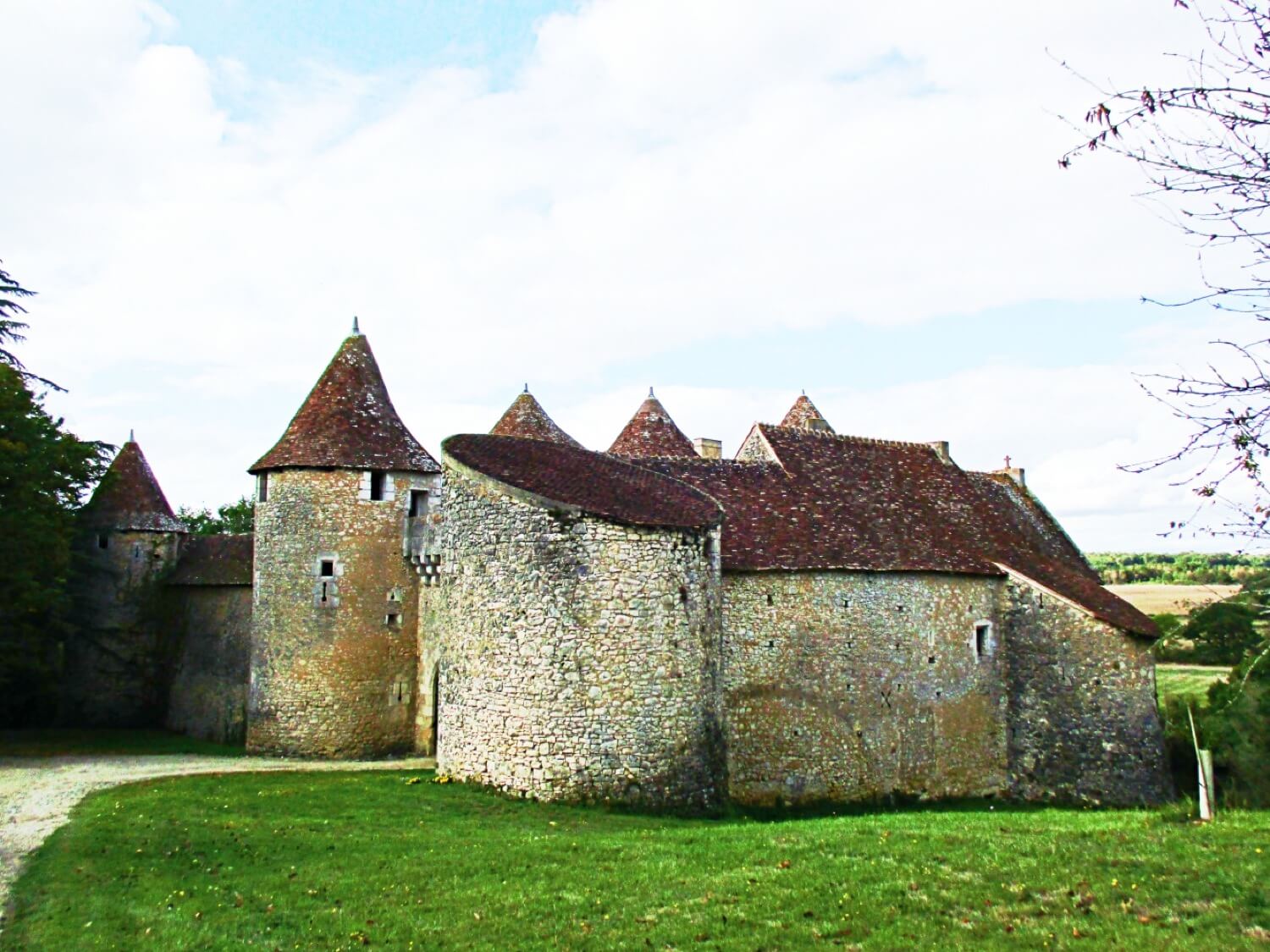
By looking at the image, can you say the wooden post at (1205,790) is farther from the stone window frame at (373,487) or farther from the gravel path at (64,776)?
the stone window frame at (373,487)

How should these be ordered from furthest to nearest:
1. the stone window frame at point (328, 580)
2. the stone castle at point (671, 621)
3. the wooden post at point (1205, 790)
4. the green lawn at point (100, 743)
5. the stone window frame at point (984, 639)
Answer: the green lawn at point (100, 743)
the stone window frame at point (328, 580)
the stone window frame at point (984, 639)
the stone castle at point (671, 621)
the wooden post at point (1205, 790)

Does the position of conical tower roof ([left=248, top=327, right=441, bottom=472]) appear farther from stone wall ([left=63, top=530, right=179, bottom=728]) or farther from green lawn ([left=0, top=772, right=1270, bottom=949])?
green lawn ([left=0, top=772, right=1270, bottom=949])

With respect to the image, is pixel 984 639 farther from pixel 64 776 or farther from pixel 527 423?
pixel 64 776

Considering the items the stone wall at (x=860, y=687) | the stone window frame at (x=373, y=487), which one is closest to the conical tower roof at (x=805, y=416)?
the stone wall at (x=860, y=687)

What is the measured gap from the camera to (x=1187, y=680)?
4012 cm

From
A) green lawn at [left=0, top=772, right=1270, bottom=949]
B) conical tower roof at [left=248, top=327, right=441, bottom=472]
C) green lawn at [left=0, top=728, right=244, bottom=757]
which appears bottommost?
green lawn at [left=0, top=728, right=244, bottom=757]

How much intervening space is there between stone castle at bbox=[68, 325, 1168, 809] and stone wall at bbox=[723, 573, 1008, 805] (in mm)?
56

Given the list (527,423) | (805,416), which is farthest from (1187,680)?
(527,423)

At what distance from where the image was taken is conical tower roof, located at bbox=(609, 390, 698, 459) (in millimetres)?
27469

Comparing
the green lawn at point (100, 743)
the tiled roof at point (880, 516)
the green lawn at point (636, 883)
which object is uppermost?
the tiled roof at point (880, 516)

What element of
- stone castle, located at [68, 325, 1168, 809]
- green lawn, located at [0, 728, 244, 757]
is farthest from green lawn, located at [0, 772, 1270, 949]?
green lawn, located at [0, 728, 244, 757]

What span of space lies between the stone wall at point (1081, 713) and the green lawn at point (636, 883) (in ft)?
24.7

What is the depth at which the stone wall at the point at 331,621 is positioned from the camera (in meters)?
22.9

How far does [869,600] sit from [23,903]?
15.2 metres
